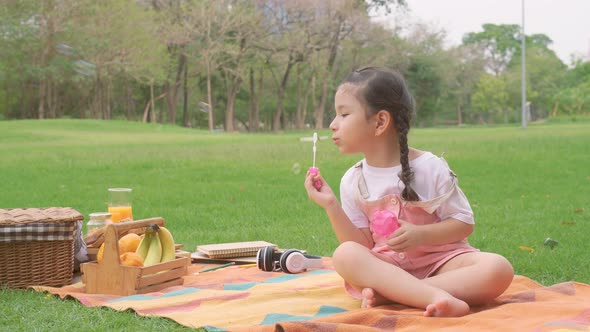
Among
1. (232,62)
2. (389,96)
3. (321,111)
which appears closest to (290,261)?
(389,96)

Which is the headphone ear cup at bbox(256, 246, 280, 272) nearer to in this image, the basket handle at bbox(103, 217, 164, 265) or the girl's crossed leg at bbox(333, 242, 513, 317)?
the basket handle at bbox(103, 217, 164, 265)

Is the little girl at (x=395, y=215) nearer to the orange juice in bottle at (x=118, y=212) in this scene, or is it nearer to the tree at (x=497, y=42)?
the orange juice in bottle at (x=118, y=212)

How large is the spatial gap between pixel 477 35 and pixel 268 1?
142 feet

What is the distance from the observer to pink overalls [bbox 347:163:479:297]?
10.3 ft

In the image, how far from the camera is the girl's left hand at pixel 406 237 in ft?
9.67

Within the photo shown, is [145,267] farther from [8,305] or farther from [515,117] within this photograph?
[515,117]

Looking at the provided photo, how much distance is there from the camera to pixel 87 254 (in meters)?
4.16

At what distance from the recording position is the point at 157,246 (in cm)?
388

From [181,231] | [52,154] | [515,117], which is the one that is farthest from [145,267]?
[515,117]

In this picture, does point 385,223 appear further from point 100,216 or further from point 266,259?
point 100,216

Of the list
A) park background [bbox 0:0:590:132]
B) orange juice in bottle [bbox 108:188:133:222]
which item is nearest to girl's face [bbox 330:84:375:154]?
orange juice in bottle [bbox 108:188:133:222]

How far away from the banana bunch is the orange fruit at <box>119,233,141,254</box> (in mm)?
83

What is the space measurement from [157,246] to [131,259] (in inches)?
9.5

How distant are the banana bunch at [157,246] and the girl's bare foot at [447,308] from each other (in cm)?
159
